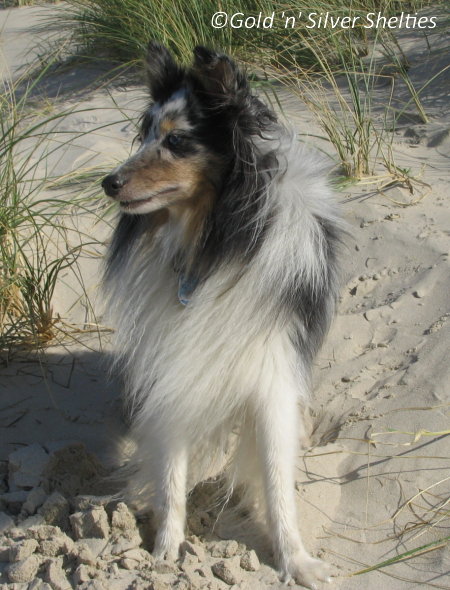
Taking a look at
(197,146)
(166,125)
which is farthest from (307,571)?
(166,125)

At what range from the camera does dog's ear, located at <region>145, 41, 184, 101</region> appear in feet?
8.81

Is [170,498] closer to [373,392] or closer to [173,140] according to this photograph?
[373,392]

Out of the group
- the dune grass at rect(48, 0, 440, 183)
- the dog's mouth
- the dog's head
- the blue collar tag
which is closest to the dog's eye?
the dog's head

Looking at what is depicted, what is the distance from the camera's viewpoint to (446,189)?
174 inches

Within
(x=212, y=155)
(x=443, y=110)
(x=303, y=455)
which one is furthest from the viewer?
(x=443, y=110)

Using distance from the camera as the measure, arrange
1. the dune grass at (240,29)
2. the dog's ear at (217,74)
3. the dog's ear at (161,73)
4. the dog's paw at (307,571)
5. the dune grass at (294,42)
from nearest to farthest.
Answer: the dog's ear at (217,74) < the dog's paw at (307,571) < the dog's ear at (161,73) < the dune grass at (294,42) < the dune grass at (240,29)

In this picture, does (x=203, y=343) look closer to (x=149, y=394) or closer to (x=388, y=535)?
(x=149, y=394)

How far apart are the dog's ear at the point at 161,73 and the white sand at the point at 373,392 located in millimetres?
1112

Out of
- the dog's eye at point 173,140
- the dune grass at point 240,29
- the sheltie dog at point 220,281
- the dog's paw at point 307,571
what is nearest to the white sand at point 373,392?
the dog's paw at point 307,571

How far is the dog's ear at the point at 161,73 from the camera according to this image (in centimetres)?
269

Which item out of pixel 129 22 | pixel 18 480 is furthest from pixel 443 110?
pixel 18 480

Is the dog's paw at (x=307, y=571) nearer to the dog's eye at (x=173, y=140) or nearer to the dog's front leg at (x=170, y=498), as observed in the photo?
the dog's front leg at (x=170, y=498)

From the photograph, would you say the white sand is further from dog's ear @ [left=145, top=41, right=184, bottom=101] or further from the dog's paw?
dog's ear @ [left=145, top=41, right=184, bottom=101]

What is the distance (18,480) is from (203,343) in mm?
1054
